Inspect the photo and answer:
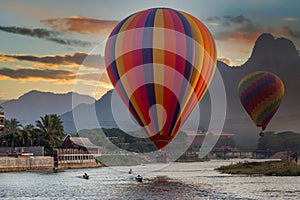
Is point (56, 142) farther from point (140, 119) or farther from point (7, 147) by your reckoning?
point (140, 119)

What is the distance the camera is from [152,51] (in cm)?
7919

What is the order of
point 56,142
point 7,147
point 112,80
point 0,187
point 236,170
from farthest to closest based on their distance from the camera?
1. point 56,142
2. point 7,147
3. point 236,170
4. point 0,187
5. point 112,80

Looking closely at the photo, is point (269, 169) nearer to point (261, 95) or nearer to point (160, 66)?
point (261, 95)

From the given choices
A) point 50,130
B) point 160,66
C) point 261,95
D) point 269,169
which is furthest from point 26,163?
point 160,66

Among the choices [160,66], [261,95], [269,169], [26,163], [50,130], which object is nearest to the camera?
[160,66]

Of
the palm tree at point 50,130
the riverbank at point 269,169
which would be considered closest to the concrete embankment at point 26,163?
the palm tree at point 50,130

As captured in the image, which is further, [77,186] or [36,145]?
[36,145]

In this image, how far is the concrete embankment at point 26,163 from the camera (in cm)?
14062

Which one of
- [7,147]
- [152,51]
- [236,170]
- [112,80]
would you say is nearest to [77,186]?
[112,80]

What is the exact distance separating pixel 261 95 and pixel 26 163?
58.5 meters

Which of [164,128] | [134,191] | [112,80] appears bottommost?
[134,191]

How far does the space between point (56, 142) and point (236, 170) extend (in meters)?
63.7

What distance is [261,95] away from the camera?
12912cm

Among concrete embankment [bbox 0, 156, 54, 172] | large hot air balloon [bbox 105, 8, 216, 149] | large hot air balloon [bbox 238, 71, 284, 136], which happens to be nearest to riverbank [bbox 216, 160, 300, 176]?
large hot air balloon [bbox 238, 71, 284, 136]
